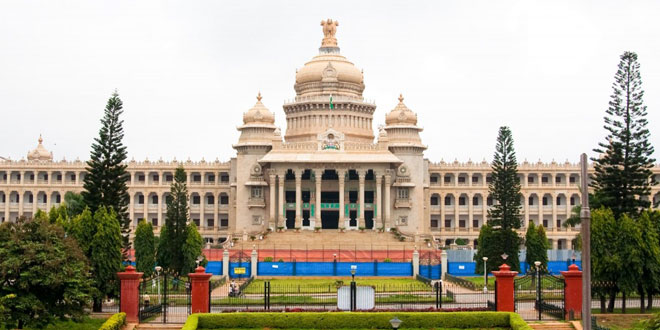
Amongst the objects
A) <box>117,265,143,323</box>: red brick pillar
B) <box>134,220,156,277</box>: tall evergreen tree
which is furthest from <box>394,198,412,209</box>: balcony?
<box>117,265,143,323</box>: red brick pillar

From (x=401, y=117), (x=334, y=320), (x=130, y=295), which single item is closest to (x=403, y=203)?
(x=401, y=117)

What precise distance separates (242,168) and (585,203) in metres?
60.1

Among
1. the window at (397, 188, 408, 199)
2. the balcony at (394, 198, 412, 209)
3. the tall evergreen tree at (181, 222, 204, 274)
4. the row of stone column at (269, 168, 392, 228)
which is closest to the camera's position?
the tall evergreen tree at (181, 222, 204, 274)

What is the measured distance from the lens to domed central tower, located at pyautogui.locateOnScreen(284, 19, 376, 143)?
77.9 metres

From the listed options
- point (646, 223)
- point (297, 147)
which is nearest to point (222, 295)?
point (646, 223)

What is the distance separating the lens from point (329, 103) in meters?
77.6

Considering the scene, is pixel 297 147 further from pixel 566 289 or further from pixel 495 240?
pixel 566 289

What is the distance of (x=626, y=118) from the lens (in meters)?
43.6

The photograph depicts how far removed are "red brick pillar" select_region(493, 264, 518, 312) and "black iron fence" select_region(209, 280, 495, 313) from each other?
2.73 feet

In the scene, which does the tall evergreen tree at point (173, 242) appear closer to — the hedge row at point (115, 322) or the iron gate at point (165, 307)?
the iron gate at point (165, 307)

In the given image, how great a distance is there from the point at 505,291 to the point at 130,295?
13.3m

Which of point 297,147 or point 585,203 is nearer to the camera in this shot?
point 585,203

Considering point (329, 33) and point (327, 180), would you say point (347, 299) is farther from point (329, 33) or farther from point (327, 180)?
point (329, 33)

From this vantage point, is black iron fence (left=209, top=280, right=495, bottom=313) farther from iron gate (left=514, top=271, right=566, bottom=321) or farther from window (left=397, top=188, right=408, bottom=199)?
window (left=397, top=188, right=408, bottom=199)
